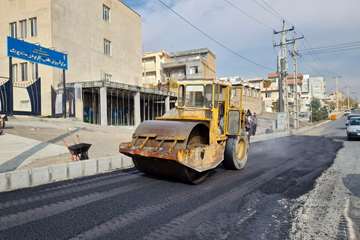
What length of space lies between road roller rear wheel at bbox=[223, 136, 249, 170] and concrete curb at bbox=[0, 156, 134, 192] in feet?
10.2

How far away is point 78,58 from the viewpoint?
26.1 m

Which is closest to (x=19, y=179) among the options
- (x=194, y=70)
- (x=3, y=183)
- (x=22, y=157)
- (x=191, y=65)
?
(x=3, y=183)

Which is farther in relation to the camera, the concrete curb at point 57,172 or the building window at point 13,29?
the building window at point 13,29

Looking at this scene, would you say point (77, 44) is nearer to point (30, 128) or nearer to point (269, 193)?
point (30, 128)

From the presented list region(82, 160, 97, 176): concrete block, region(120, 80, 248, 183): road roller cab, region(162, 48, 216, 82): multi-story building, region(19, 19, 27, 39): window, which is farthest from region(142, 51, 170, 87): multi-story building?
region(82, 160, 97, 176): concrete block

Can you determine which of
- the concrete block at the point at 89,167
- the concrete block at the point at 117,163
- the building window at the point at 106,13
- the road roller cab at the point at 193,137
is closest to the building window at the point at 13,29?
the building window at the point at 106,13

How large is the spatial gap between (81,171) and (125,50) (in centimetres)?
2762

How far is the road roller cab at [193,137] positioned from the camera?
6582mm

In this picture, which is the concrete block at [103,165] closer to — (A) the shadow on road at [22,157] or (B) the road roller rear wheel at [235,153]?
(A) the shadow on road at [22,157]

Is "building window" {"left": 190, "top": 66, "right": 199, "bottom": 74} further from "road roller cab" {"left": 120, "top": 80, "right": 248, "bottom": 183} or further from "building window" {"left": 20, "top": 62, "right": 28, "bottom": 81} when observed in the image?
"road roller cab" {"left": 120, "top": 80, "right": 248, "bottom": 183}

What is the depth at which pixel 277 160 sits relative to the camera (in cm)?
1086

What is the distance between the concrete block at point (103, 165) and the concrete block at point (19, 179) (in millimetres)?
2104

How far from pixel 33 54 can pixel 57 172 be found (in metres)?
13.8

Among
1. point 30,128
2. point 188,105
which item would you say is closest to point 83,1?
point 30,128
